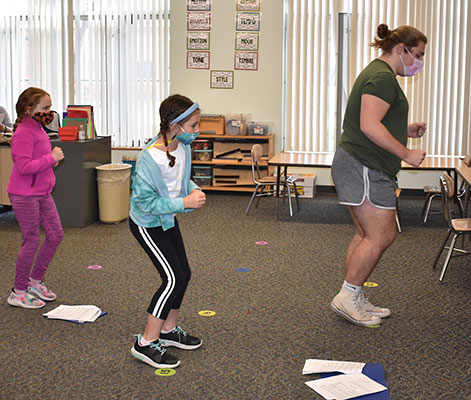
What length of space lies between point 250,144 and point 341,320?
489 centimetres

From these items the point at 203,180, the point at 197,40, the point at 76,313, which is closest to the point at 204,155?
the point at 203,180

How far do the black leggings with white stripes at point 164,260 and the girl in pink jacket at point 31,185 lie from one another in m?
1.06

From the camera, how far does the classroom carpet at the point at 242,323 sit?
9.01 ft

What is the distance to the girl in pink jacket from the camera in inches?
142

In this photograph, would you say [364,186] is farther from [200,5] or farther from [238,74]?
[200,5]

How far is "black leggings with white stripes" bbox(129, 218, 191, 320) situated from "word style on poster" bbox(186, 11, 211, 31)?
6015mm

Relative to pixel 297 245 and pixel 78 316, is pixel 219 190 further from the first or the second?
pixel 78 316

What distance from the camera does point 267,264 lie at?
4746 mm

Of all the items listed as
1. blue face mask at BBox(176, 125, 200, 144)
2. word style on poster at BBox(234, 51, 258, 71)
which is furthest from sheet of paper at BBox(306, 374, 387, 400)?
word style on poster at BBox(234, 51, 258, 71)

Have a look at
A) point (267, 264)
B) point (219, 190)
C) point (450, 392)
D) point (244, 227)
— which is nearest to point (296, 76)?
point (219, 190)

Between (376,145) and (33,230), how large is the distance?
199cm

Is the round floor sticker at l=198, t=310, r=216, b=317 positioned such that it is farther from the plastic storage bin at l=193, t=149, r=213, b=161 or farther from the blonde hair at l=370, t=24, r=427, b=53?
the plastic storage bin at l=193, t=149, r=213, b=161

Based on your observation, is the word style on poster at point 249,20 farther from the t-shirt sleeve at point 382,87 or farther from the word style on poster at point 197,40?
the t-shirt sleeve at point 382,87

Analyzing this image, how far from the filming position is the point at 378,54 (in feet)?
26.6
